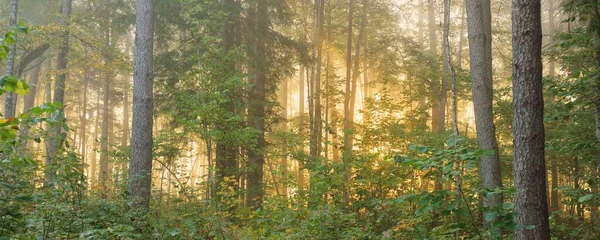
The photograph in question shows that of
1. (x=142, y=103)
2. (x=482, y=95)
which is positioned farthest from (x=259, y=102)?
(x=482, y=95)

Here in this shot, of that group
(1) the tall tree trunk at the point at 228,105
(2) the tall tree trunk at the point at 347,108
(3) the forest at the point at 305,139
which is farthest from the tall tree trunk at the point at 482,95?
(1) the tall tree trunk at the point at 228,105

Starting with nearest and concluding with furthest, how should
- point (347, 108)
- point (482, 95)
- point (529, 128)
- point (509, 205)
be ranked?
point (509, 205)
point (529, 128)
point (482, 95)
point (347, 108)

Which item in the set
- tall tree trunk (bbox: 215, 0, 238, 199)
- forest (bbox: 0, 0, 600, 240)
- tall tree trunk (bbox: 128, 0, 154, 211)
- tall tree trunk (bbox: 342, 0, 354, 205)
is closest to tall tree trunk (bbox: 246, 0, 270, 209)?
forest (bbox: 0, 0, 600, 240)

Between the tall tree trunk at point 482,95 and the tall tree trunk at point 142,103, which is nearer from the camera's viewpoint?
the tall tree trunk at point 482,95

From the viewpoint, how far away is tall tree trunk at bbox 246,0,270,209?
1504cm

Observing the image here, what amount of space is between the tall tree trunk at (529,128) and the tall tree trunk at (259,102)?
10403mm

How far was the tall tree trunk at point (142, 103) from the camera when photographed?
9945 millimetres

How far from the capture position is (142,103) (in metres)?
10.1

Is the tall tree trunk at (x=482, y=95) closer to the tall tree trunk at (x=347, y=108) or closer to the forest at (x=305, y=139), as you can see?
the forest at (x=305, y=139)

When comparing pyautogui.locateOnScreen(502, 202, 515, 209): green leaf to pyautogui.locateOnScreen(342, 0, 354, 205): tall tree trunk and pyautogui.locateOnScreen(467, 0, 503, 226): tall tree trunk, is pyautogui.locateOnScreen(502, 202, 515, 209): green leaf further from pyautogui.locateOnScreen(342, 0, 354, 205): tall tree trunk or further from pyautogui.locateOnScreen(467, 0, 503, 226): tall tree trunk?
pyautogui.locateOnScreen(342, 0, 354, 205): tall tree trunk

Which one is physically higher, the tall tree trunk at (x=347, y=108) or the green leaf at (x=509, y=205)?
the tall tree trunk at (x=347, y=108)

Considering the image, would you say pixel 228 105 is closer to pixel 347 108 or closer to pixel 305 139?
pixel 305 139

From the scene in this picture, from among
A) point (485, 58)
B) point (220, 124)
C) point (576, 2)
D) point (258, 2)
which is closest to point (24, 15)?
point (258, 2)

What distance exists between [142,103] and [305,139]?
574 centimetres
